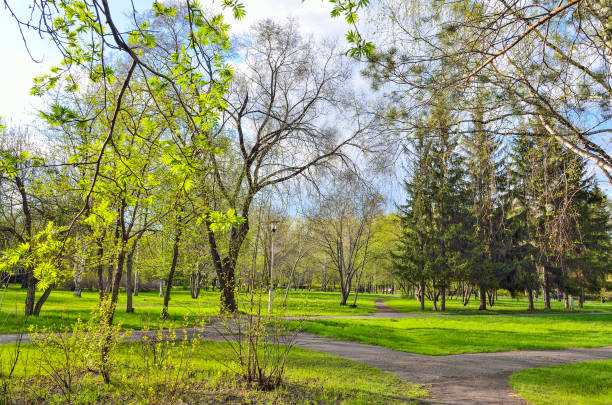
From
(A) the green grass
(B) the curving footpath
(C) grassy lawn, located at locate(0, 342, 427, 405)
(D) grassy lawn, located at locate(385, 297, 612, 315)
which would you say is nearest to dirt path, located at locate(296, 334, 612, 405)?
(B) the curving footpath

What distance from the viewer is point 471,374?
727 centimetres

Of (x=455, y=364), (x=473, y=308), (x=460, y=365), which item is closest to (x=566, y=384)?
(x=460, y=365)

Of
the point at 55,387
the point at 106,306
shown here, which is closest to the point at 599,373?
the point at 106,306

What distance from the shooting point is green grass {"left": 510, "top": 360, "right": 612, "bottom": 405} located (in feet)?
18.8

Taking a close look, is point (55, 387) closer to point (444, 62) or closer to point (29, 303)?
point (444, 62)

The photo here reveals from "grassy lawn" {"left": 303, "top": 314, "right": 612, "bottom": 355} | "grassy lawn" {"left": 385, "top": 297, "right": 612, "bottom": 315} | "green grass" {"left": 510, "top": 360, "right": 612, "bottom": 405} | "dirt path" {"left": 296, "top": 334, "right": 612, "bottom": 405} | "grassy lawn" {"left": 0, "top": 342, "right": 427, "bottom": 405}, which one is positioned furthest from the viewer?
"grassy lawn" {"left": 385, "top": 297, "right": 612, "bottom": 315}

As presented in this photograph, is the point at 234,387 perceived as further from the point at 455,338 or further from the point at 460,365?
the point at 455,338

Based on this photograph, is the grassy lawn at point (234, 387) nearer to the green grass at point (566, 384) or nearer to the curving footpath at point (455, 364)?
the curving footpath at point (455, 364)

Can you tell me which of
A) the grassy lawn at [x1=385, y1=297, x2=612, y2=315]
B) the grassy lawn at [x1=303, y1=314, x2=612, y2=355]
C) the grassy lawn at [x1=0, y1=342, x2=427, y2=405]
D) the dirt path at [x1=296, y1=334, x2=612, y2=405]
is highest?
the grassy lawn at [x1=0, y1=342, x2=427, y2=405]

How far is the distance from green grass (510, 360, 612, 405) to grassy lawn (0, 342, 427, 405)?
205 cm

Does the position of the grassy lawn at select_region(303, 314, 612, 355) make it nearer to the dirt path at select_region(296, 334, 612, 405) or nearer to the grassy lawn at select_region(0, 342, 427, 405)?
the dirt path at select_region(296, 334, 612, 405)

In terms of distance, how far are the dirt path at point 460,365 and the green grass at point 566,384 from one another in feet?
0.92

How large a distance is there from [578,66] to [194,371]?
26.3 ft

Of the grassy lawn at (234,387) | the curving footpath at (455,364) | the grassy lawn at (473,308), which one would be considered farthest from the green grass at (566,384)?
the grassy lawn at (473,308)
